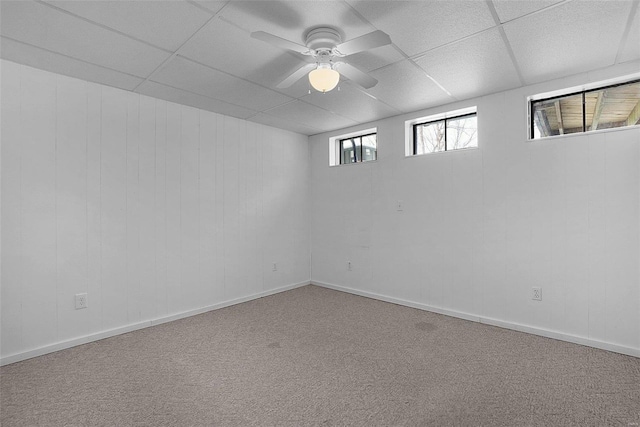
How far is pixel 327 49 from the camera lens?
224 cm

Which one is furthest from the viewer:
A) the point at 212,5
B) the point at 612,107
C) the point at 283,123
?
the point at 283,123

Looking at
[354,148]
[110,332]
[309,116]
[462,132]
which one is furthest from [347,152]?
[110,332]

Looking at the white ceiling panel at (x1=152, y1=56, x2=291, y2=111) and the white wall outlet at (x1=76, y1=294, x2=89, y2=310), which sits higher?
the white ceiling panel at (x1=152, y1=56, x2=291, y2=111)

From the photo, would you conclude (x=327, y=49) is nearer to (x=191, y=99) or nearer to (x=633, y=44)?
(x=191, y=99)

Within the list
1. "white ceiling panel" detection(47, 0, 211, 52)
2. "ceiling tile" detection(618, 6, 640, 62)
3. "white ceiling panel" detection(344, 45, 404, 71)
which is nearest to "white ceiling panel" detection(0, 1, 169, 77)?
"white ceiling panel" detection(47, 0, 211, 52)

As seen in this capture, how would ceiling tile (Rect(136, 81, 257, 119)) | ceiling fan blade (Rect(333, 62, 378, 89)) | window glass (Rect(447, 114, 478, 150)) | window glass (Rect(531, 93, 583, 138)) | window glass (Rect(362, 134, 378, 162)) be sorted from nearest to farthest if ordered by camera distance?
ceiling fan blade (Rect(333, 62, 378, 89)) → window glass (Rect(531, 93, 583, 138)) → ceiling tile (Rect(136, 81, 257, 119)) → window glass (Rect(447, 114, 478, 150)) → window glass (Rect(362, 134, 378, 162))

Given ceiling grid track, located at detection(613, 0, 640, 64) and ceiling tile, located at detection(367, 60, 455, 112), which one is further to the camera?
ceiling tile, located at detection(367, 60, 455, 112)

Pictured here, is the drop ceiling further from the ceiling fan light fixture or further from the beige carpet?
the beige carpet

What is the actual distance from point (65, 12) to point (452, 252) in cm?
387

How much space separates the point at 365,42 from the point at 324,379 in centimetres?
224

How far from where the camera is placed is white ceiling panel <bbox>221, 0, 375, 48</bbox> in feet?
6.23

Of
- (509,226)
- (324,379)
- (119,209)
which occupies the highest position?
(119,209)

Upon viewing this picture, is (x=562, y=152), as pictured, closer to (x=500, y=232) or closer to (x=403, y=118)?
(x=500, y=232)

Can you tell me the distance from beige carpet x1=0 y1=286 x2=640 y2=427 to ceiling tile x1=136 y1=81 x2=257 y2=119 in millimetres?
2387
